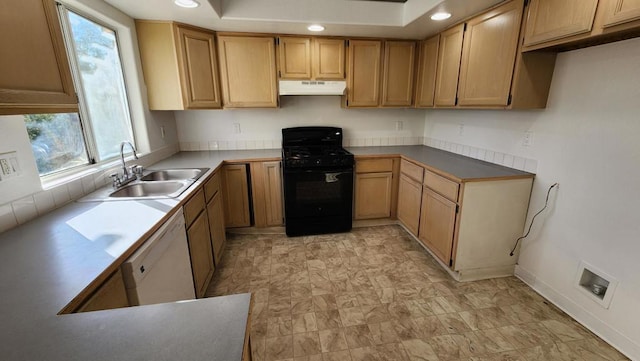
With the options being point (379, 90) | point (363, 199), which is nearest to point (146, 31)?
point (379, 90)

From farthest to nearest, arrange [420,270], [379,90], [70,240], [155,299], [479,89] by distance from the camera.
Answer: [379,90] < [420,270] < [479,89] < [155,299] < [70,240]

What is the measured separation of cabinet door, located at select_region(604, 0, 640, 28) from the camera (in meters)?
1.24

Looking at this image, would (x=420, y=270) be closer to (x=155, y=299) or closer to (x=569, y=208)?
(x=569, y=208)

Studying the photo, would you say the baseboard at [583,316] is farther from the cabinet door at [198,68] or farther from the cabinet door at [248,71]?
the cabinet door at [198,68]

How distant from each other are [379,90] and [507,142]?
144 centimetres

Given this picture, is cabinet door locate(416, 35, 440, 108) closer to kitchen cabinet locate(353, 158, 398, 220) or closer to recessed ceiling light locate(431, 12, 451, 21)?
recessed ceiling light locate(431, 12, 451, 21)

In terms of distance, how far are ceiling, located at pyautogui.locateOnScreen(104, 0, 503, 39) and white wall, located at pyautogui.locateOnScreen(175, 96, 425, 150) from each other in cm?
89

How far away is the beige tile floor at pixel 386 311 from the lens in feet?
5.32

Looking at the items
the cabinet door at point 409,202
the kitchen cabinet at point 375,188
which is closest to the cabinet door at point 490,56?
the cabinet door at point 409,202

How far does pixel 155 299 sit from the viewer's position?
1247 millimetres

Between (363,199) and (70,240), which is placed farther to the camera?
(363,199)

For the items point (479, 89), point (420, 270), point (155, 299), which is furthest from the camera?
point (420, 270)

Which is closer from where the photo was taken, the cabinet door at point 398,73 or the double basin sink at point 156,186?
the double basin sink at point 156,186

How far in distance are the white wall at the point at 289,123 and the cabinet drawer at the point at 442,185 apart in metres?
1.21
